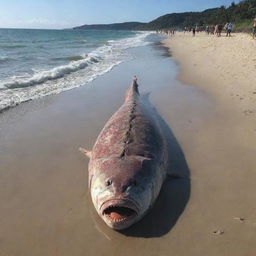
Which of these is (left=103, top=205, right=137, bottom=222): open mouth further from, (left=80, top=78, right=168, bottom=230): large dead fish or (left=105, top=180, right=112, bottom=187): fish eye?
(left=105, top=180, right=112, bottom=187): fish eye

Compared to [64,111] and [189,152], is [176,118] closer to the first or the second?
[189,152]

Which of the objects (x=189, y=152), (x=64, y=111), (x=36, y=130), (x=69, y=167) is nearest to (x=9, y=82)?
(x=64, y=111)

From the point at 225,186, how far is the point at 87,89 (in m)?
7.23

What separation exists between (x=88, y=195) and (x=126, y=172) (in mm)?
931

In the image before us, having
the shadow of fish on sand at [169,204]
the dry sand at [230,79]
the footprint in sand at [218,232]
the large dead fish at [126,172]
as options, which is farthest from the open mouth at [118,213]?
the dry sand at [230,79]

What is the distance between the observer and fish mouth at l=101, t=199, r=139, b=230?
3.94 meters

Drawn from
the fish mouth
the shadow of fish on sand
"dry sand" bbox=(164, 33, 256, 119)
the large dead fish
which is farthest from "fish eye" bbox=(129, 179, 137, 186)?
"dry sand" bbox=(164, 33, 256, 119)

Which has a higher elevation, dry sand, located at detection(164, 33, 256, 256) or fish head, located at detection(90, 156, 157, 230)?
fish head, located at detection(90, 156, 157, 230)

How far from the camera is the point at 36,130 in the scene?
291 inches

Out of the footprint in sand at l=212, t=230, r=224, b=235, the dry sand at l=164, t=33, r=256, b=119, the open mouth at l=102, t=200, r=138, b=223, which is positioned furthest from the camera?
the dry sand at l=164, t=33, r=256, b=119

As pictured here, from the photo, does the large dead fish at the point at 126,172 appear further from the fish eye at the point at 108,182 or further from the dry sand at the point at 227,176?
the dry sand at the point at 227,176

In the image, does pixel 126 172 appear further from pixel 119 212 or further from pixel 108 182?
A: pixel 119 212

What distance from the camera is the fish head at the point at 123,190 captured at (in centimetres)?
399

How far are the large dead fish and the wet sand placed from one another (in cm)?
24
